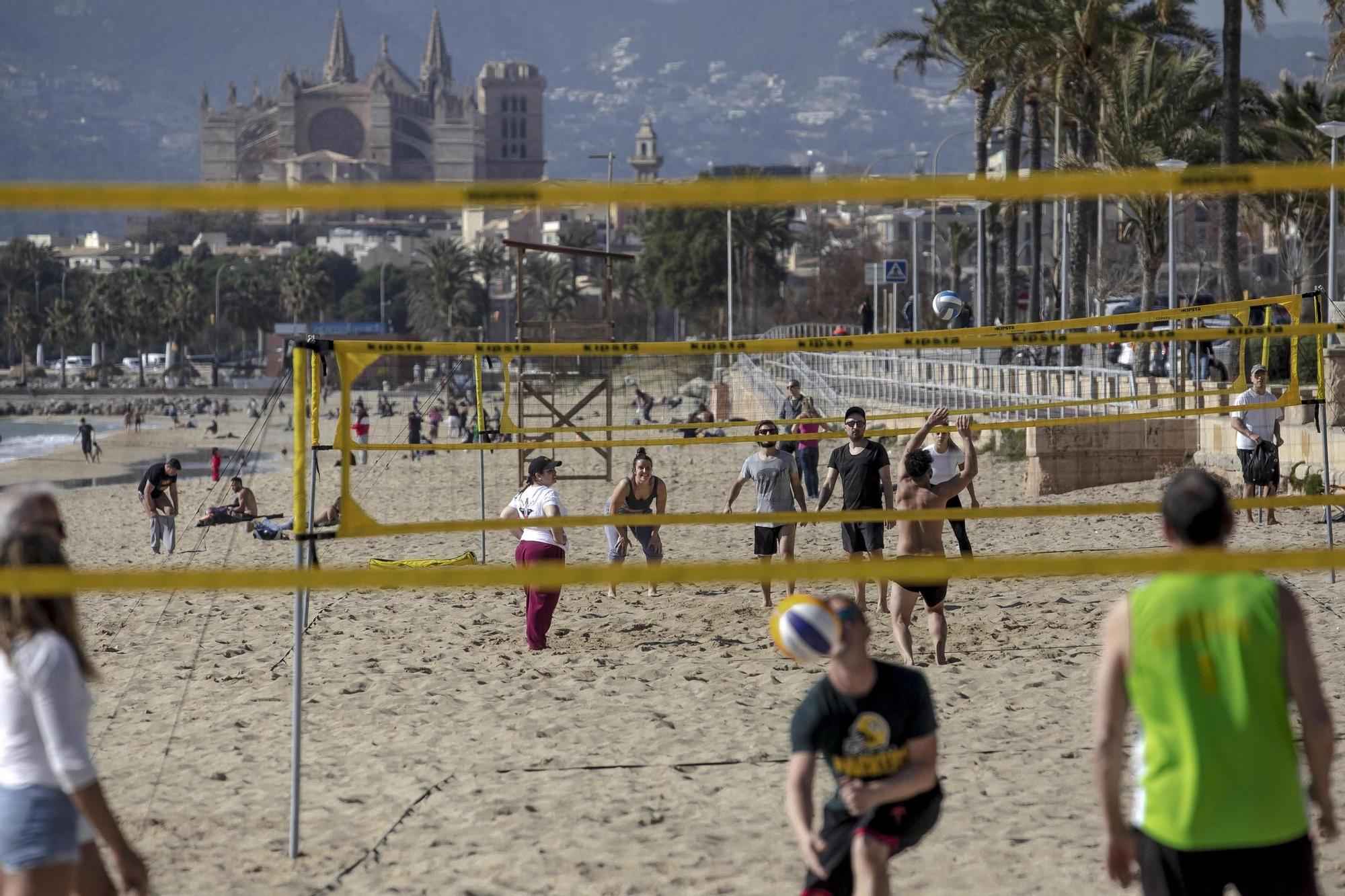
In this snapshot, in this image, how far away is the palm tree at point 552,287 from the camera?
93.6m

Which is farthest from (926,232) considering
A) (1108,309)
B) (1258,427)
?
(1258,427)

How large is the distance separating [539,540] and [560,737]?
1.99 meters

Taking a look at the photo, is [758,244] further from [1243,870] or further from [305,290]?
[1243,870]

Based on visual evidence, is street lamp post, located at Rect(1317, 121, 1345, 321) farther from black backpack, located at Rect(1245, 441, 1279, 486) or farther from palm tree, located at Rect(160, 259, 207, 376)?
palm tree, located at Rect(160, 259, 207, 376)

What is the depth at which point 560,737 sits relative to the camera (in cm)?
698

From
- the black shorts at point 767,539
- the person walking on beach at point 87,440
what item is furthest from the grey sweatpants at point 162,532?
the person walking on beach at point 87,440

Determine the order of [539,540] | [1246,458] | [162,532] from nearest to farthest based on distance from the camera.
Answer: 1. [539,540]
2. [1246,458]
3. [162,532]

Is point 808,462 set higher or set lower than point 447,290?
lower

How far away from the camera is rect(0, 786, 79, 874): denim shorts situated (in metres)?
3.33

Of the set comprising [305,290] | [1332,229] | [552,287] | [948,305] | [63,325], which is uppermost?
[305,290]

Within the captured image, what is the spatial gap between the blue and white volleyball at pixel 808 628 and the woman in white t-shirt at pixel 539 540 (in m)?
4.82

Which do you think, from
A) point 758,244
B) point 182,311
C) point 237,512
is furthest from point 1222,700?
point 182,311

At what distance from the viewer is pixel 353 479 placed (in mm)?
26766

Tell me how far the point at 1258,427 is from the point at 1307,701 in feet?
32.4
